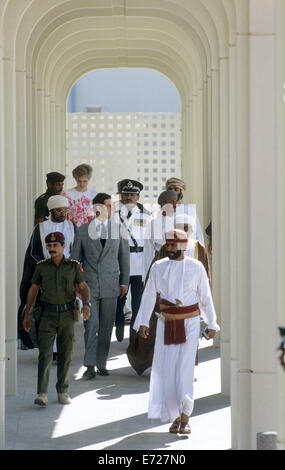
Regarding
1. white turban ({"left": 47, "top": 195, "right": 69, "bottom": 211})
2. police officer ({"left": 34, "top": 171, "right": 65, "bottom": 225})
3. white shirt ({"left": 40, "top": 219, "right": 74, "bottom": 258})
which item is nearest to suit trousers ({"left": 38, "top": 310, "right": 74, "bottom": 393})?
white shirt ({"left": 40, "top": 219, "right": 74, "bottom": 258})

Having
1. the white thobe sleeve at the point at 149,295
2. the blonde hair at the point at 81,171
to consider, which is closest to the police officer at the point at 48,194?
the blonde hair at the point at 81,171

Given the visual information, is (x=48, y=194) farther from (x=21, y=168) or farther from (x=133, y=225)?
(x=133, y=225)

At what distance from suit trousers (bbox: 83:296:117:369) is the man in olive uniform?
56.5 inches

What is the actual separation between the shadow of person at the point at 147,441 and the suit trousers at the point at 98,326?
2456 millimetres

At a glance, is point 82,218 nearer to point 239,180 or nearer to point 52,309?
point 52,309

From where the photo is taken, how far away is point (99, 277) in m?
11.3

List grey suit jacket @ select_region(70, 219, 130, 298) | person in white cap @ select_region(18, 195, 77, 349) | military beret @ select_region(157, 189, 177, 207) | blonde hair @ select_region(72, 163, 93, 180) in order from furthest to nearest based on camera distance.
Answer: blonde hair @ select_region(72, 163, 93, 180)
military beret @ select_region(157, 189, 177, 207)
grey suit jacket @ select_region(70, 219, 130, 298)
person in white cap @ select_region(18, 195, 77, 349)

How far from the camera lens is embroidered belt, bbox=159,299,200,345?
905 cm

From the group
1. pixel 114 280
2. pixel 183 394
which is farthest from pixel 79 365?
pixel 183 394

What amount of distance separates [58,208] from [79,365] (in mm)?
1887

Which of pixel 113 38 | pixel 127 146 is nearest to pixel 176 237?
pixel 113 38

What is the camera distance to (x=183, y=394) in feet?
29.6

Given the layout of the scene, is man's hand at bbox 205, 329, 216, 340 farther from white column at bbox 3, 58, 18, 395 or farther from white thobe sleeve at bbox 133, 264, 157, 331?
white column at bbox 3, 58, 18, 395

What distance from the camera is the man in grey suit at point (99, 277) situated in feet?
37.2
